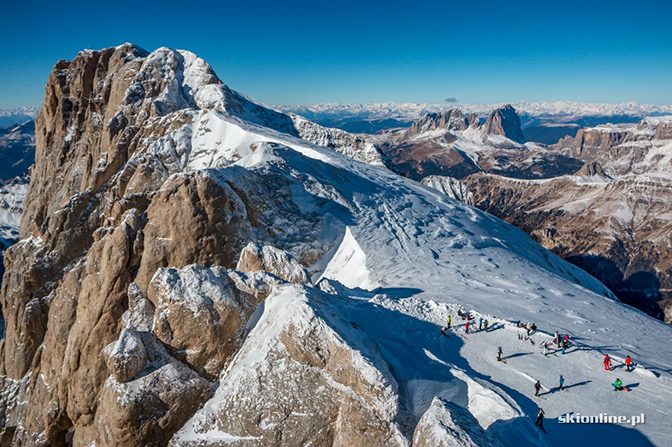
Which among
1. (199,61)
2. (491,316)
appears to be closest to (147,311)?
(491,316)

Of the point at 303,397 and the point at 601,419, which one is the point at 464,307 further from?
the point at 303,397

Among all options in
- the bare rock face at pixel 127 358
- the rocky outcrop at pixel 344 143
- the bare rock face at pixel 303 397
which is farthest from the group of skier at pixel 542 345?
the rocky outcrop at pixel 344 143

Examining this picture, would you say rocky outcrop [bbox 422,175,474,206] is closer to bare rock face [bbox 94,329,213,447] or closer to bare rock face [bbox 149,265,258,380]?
A: bare rock face [bbox 149,265,258,380]

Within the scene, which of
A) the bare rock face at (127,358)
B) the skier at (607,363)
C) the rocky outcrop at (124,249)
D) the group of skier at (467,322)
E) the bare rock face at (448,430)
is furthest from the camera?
the group of skier at (467,322)

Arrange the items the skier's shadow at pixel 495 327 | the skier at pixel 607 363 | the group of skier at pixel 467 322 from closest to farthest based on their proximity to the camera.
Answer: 1. the skier at pixel 607 363
2. the group of skier at pixel 467 322
3. the skier's shadow at pixel 495 327

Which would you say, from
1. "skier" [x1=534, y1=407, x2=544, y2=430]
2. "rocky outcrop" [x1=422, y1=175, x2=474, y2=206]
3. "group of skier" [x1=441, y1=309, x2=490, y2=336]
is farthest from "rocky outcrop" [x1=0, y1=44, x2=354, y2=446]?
"rocky outcrop" [x1=422, y1=175, x2=474, y2=206]

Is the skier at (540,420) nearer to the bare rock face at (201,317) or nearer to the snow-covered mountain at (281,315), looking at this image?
the snow-covered mountain at (281,315)

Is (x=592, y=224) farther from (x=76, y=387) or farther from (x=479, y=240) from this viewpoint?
(x=76, y=387)

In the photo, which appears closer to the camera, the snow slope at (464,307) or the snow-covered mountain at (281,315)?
the snow-covered mountain at (281,315)
